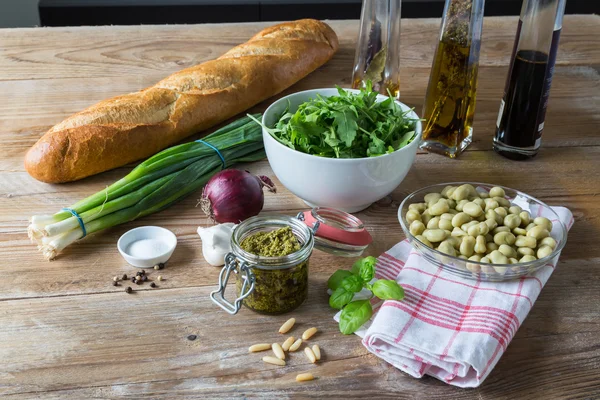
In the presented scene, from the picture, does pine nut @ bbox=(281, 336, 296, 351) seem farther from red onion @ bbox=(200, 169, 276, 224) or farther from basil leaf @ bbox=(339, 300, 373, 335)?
red onion @ bbox=(200, 169, 276, 224)

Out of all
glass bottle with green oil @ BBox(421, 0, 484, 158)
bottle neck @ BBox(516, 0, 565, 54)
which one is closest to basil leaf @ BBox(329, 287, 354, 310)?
glass bottle with green oil @ BBox(421, 0, 484, 158)

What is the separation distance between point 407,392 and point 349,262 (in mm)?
321

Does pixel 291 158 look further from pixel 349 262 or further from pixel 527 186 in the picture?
pixel 527 186

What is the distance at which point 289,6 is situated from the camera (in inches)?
124

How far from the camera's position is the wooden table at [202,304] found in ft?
3.12

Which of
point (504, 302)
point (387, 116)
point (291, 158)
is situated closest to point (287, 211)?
point (291, 158)

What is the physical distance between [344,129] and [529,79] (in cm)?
48

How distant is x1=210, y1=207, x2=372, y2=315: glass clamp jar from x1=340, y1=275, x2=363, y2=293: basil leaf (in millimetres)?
67

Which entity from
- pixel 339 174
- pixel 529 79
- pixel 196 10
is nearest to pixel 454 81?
pixel 529 79

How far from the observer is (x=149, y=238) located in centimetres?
126

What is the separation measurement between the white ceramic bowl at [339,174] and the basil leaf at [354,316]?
0.92 ft

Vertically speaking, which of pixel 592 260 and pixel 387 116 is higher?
pixel 387 116

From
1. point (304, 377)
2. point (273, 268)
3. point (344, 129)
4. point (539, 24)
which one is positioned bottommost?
point (304, 377)

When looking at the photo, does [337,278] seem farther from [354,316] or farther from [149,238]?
[149,238]
